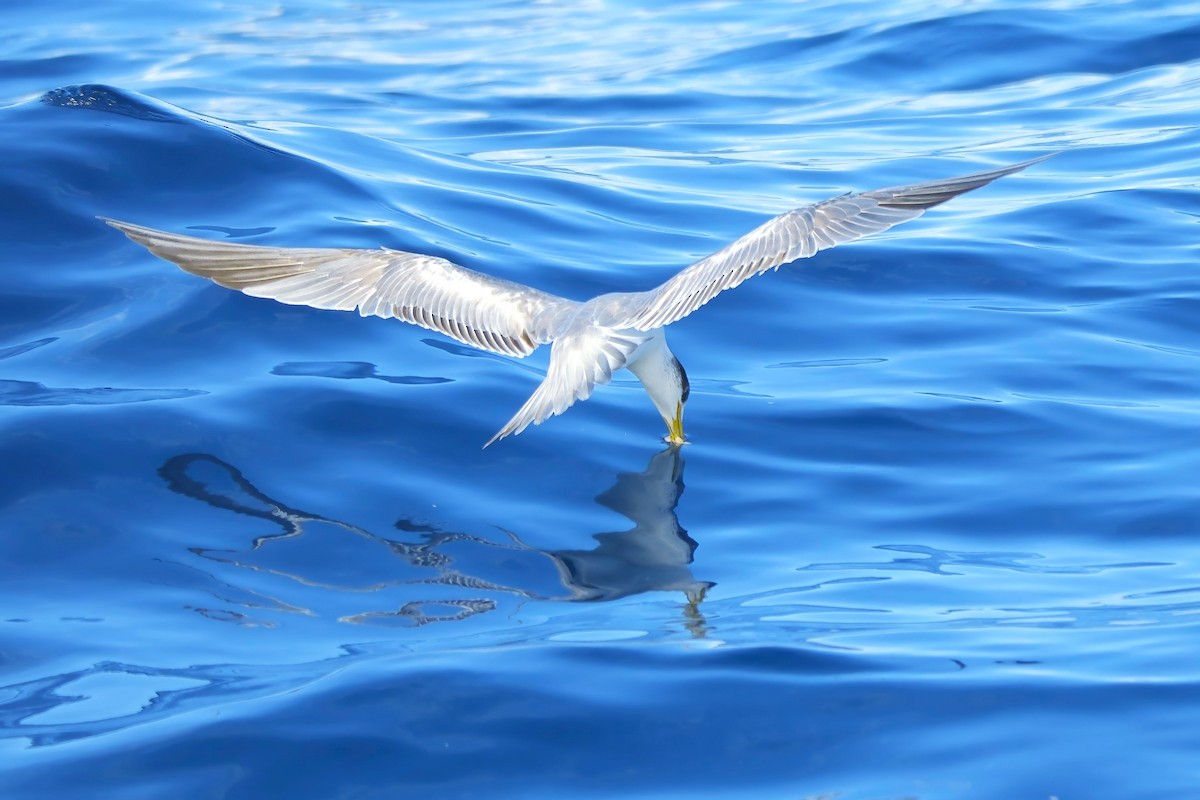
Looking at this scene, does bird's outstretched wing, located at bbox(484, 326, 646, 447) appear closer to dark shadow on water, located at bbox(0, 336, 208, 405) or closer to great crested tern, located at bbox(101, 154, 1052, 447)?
great crested tern, located at bbox(101, 154, 1052, 447)

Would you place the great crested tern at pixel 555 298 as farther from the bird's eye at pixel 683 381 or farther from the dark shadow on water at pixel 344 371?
the dark shadow on water at pixel 344 371

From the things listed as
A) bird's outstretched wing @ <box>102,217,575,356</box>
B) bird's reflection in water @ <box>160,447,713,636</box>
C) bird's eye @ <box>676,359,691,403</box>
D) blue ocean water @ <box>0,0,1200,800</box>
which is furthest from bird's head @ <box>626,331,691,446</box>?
bird's reflection in water @ <box>160,447,713,636</box>

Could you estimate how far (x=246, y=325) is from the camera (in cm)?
817

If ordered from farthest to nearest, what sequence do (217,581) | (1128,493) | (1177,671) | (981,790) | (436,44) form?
(436,44) < (1128,493) < (217,581) < (1177,671) < (981,790)

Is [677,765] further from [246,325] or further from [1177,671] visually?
[246,325]

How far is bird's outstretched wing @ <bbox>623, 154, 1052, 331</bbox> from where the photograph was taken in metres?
6.73

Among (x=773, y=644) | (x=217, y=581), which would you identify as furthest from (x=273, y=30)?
(x=773, y=644)

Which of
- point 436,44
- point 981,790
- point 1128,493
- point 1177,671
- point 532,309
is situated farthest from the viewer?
point 436,44

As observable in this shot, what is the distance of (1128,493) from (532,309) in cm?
311

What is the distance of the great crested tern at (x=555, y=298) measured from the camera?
6.69 meters

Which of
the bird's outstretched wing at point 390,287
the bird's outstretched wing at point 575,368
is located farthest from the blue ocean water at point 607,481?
the bird's outstretched wing at point 575,368

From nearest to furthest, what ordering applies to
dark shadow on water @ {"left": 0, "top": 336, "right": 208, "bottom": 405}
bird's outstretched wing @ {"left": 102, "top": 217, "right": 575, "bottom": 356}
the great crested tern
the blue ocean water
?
the blue ocean water < the great crested tern < dark shadow on water @ {"left": 0, "top": 336, "right": 208, "bottom": 405} < bird's outstretched wing @ {"left": 102, "top": 217, "right": 575, "bottom": 356}

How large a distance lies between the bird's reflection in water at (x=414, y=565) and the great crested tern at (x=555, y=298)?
62cm

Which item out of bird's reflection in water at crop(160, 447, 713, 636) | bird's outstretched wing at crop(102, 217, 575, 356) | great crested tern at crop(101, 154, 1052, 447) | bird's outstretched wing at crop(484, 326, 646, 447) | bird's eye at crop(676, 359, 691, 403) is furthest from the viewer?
bird's outstretched wing at crop(102, 217, 575, 356)
